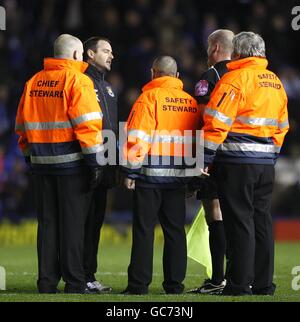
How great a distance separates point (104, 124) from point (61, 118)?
0.63 metres

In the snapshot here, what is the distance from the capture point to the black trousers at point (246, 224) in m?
9.40

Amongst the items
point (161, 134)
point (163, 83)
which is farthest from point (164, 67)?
point (161, 134)

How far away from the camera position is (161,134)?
9773 mm

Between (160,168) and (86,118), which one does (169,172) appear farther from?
(86,118)

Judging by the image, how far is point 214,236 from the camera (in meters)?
10.2

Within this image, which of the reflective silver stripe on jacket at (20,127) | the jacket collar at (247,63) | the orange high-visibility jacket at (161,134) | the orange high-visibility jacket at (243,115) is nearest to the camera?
the orange high-visibility jacket at (243,115)

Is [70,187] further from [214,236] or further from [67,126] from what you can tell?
[214,236]

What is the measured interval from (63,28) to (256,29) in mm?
3668

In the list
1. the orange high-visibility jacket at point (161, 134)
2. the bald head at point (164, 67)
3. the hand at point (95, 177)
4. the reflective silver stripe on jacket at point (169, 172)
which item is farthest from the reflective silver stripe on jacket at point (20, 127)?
the bald head at point (164, 67)

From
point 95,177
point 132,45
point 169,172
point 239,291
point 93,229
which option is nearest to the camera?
point 239,291

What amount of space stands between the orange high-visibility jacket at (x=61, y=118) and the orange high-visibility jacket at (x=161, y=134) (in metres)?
0.34

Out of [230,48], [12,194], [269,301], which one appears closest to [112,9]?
[12,194]

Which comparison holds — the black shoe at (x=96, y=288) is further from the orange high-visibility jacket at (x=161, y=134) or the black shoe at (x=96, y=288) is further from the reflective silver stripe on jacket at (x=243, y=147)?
the reflective silver stripe on jacket at (x=243, y=147)

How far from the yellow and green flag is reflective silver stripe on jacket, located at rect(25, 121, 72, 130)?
6.12 ft
